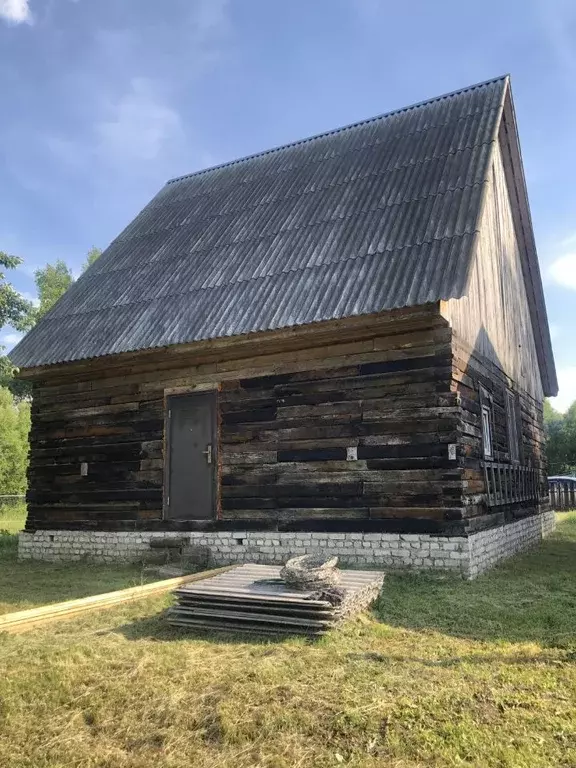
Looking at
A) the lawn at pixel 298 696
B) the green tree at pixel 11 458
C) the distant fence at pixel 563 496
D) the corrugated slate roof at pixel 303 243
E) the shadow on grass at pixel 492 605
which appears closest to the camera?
the lawn at pixel 298 696

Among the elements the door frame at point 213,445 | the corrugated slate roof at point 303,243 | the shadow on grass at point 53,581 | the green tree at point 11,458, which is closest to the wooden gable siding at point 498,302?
the corrugated slate roof at point 303,243

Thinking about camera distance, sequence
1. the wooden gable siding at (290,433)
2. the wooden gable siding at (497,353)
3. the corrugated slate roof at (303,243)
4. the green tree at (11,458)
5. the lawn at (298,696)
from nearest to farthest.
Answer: the lawn at (298,696), the wooden gable siding at (290,433), the wooden gable siding at (497,353), the corrugated slate roof at (303,243), the green tree at (11,458)

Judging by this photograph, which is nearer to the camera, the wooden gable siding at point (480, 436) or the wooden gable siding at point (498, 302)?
the wooden gable siding at point (480, 436)

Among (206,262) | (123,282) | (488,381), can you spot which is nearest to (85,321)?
(123,282)

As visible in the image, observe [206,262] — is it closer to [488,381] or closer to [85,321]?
[85,321]

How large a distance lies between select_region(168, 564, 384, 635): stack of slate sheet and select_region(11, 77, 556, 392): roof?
4109 millimetres

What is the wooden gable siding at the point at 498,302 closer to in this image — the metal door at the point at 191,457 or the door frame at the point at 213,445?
the door frame at the point at 213,445

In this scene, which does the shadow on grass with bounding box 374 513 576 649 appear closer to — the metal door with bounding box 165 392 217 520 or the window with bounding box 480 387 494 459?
the window with bounding box 480 387 494 459

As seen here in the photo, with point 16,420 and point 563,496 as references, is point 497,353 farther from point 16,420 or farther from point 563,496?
point 16,420

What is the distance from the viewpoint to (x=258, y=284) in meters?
10.9

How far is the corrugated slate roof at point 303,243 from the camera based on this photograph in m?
9.63

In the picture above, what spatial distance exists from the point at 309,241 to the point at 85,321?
4.77 meters

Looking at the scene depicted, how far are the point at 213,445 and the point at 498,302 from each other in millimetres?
6466

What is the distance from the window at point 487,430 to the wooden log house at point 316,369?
7 cm
